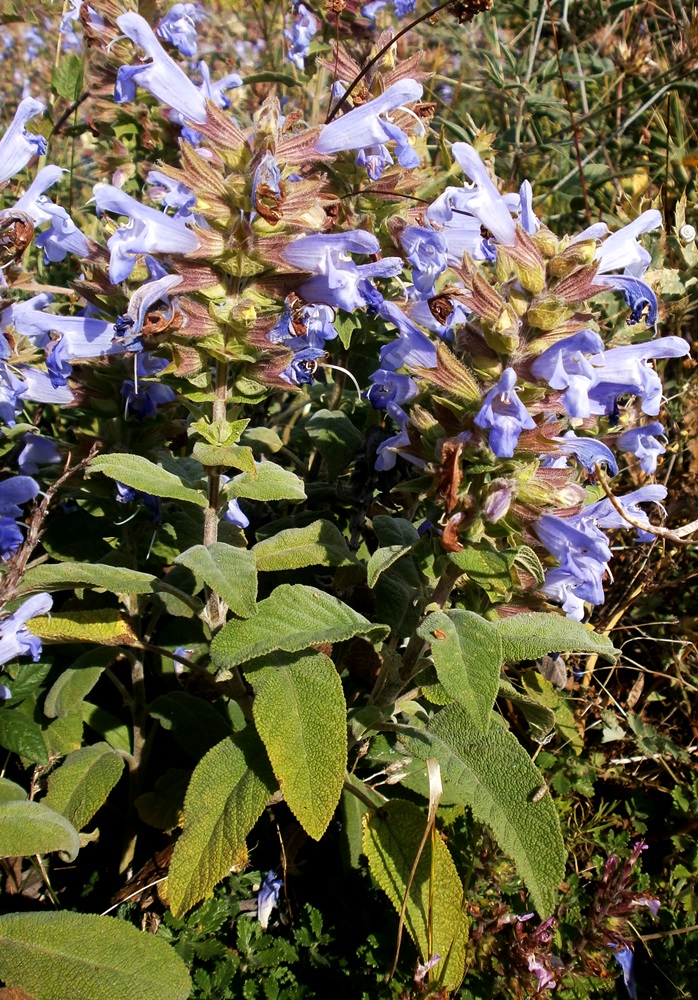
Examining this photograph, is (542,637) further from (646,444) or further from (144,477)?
(144,477)

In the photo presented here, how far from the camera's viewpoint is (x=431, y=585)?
6.08 feet

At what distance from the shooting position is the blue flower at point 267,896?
1920 millimetres

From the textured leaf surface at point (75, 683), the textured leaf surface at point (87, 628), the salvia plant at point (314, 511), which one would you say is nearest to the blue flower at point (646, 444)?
the salvia plant at point (314, 511)

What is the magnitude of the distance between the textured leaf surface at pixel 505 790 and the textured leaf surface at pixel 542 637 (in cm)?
18

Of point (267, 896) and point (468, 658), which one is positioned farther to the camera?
point (267, 896)

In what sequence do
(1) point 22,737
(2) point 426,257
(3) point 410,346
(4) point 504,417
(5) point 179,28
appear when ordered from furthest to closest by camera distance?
(5) point 179,28
(2) point 426,257
(1) point 22,737
(3) point 410,346
(4) point 504,417

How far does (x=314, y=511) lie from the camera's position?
212 cm

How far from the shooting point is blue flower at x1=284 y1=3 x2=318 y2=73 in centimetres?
264

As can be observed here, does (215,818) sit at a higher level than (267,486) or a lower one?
lower

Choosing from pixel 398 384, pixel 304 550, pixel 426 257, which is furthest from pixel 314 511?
pixel 426 257

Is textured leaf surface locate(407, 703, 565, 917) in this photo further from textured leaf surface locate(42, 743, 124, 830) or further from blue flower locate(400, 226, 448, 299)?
blue flower locate(400, 226, 448, 299)

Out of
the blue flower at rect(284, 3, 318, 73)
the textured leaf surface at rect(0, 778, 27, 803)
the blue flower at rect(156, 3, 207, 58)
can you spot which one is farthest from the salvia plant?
the blue flower at rect(284, 3, 318, 73)

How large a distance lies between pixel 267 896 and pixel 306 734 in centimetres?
69

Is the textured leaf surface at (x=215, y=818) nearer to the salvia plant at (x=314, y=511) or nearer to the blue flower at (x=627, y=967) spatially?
the salvia plant at (x=314, y=511)
